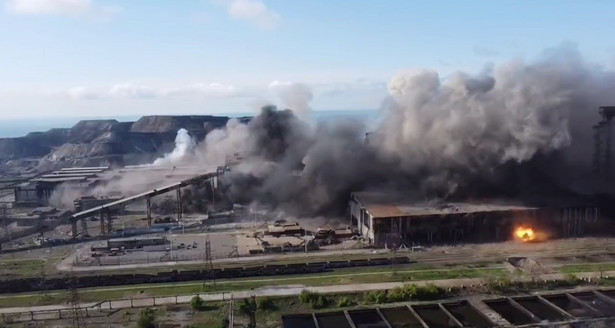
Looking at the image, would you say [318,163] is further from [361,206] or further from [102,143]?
[102,143]

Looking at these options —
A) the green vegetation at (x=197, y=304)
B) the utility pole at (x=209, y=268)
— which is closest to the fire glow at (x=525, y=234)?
the utility pole at (x=209, y=268)

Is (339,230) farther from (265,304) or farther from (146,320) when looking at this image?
(146,320)

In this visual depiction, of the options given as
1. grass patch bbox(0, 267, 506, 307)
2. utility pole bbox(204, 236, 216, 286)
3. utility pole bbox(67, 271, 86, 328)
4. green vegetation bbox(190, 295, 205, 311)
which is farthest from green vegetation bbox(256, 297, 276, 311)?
utility pole bbox(67, 271, 86, 328)

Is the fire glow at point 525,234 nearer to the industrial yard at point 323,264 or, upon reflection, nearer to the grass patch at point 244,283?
the industrial yard at point 323,264

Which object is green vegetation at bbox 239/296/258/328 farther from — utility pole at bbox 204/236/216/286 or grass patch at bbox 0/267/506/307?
utility pole at bbox 204/236/216/286

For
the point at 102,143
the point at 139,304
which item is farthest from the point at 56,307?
the point at 102,143

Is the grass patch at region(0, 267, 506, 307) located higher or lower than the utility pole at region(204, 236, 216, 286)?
lower

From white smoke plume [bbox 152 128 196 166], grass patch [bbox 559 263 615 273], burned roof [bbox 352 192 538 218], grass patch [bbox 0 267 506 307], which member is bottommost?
grass patch [bbox 559 263 615 273]
